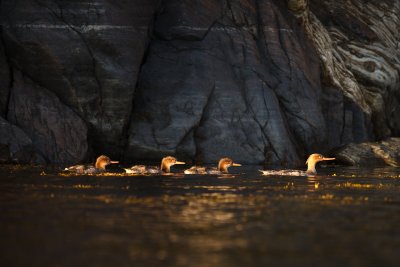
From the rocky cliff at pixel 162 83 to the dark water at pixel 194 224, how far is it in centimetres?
2090

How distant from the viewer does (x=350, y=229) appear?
2097 cm

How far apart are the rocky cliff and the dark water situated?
823 inches

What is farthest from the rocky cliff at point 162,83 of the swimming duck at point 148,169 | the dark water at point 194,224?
the dark water at point 194,224

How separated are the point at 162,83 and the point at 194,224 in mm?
38813

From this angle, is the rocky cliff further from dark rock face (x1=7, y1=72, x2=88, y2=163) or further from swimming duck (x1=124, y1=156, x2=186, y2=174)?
swimming duck (x1=124, y1=156, x2=186, y2=174)

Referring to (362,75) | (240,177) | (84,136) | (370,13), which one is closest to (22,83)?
(84,136)

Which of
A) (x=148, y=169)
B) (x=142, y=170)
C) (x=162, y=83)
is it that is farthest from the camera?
(x=162, y=83)

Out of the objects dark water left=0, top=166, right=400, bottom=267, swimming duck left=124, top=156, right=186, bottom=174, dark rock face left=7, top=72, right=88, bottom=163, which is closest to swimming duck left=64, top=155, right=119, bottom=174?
swimming duck left=124, top=156, right=186, bottom=174

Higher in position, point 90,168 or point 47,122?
point 47,122

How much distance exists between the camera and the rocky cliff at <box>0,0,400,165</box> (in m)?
55.1

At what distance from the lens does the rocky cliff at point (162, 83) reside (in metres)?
55.1

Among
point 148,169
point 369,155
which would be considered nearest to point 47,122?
point 148,169

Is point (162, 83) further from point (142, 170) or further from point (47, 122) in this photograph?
point (142, 170)

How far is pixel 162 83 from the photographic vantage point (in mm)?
59719
